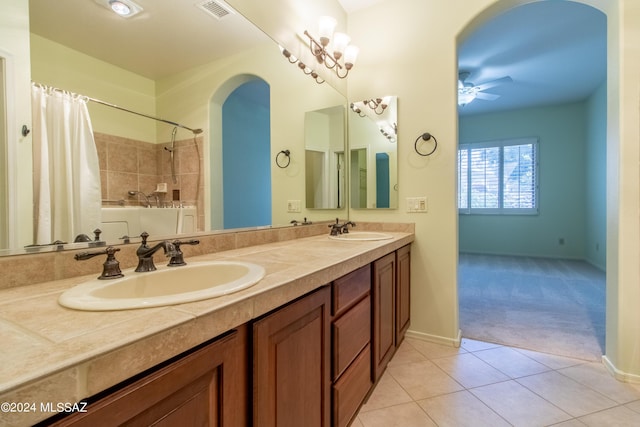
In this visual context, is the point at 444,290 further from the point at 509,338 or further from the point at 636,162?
the point at 636,162

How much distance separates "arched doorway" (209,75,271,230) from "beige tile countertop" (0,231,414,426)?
686 mm

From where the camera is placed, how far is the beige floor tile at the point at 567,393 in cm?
144

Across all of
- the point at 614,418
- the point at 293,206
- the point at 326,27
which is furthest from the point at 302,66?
the point at 614,418

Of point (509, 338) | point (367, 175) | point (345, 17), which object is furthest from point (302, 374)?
point (345, 17)

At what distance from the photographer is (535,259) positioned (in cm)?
504

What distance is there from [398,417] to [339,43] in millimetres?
2391

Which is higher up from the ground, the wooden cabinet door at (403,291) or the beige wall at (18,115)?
the beige wall at (18,115)

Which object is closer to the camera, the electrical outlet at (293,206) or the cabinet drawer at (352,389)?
the cabinet drawer at (352,389)

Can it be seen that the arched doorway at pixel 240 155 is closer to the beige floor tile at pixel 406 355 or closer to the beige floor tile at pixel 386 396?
the beige floor tile at pixel 386 396

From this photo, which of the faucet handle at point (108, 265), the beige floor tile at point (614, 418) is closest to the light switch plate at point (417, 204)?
the beige floor tile at point (614, 418)

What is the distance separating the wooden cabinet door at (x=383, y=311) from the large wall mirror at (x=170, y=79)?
69cm

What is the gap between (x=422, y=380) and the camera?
168 cm

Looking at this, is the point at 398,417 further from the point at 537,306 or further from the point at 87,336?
the point at 537,306

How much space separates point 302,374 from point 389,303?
3.09 feet
